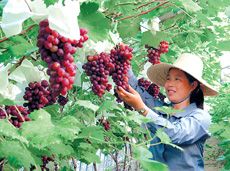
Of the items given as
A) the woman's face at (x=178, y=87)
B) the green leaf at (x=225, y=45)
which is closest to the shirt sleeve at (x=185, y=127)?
the woman's face at (x=178, y=87)

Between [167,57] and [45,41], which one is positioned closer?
[45,41]

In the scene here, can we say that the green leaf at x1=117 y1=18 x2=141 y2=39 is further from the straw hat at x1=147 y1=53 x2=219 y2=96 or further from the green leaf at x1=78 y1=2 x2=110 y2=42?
the green leaf at x1=78 y1=2 x2=110 y2=42

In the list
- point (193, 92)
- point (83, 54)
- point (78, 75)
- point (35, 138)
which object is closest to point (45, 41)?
point (35, 138)

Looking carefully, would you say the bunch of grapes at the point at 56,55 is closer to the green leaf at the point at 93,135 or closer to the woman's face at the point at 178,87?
the green leaf at the point at 93,135

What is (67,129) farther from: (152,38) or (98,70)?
(152,38)

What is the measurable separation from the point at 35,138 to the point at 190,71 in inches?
70.7

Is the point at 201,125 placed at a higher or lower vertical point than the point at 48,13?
lower

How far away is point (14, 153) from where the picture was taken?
0.74m

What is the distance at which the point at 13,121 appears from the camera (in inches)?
34.5

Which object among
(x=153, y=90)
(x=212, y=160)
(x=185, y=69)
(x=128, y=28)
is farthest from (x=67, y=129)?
(x=212, y=160)

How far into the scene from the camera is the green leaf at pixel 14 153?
725 mm

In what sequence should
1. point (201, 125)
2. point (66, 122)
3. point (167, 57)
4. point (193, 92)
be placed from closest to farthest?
1. point (66, 122)
2. point (201, 125)
3. point (193, 92)
4. point (167, 57)

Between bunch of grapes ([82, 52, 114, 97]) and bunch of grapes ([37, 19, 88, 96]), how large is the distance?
1.61ft

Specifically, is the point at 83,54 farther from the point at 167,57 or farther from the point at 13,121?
the point at 167,57
